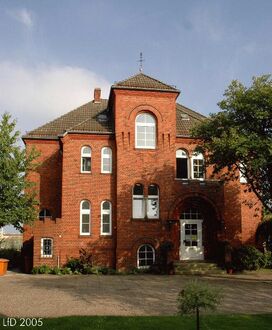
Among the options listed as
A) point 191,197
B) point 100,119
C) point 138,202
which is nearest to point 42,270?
point 138,202

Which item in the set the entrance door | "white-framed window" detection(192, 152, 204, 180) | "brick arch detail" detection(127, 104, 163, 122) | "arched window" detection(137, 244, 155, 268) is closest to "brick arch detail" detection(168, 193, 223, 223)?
the entrance door

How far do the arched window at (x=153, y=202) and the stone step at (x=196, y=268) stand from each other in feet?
9.85

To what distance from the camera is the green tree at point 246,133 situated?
18250 millimetres

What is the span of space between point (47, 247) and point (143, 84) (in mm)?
11013

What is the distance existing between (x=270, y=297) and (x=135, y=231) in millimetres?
10380

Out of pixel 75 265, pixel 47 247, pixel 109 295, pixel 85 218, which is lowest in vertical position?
pixel 109 295

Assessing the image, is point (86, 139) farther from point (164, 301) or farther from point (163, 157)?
point (164, 301)

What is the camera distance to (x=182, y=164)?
26891 millimetres

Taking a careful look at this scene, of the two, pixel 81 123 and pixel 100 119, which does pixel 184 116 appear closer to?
pixel 100 119

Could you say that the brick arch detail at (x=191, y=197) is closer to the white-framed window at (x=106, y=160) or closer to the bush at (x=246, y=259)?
the bush at (x=246, y=259)

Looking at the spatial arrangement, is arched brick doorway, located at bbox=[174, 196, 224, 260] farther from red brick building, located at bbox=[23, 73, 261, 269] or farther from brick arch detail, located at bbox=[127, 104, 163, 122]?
brick arch detail, located at bbox=[127, 104, 163, 122]

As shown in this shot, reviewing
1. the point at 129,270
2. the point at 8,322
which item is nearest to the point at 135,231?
the point at 129,270

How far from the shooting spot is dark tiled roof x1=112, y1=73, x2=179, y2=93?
1027 inches

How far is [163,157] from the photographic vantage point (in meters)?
25.8
